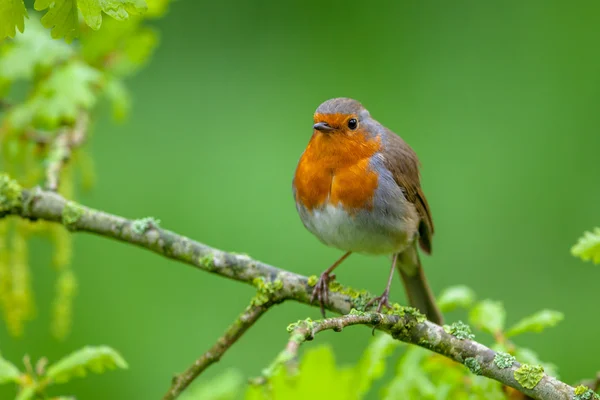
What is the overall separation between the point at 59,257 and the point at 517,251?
3917 mm

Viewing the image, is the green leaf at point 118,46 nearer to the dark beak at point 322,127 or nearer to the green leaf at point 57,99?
the green leaf at point 57,99

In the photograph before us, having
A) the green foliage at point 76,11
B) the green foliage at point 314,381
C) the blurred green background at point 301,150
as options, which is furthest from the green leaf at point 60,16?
the blurred green background at point 301,150

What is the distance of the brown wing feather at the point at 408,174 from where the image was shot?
144 inches

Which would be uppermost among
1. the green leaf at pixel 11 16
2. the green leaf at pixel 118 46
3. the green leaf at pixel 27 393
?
the green leaf at pixel 118 46

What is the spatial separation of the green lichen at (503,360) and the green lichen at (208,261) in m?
1.09

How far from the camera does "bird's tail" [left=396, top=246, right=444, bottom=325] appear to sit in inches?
153

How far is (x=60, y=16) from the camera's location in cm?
186

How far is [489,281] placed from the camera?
5.99 metres

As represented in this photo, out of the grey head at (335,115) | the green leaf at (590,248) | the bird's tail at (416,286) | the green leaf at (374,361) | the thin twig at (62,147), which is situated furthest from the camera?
the bird's tail at (416,286)

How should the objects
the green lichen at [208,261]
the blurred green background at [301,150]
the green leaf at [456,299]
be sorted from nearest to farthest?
the green lichen at [208,261], the green leaf at [456,299], the blurred green background at [301,150]

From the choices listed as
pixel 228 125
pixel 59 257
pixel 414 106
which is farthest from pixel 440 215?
pixel 59 257

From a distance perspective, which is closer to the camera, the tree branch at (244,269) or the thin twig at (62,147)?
the tree branch at (244,269)

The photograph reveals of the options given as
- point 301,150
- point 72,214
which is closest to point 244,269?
point 72,214

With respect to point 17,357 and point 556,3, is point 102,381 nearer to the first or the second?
point 17,357
